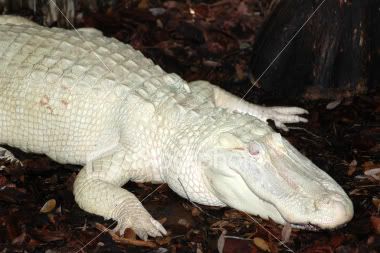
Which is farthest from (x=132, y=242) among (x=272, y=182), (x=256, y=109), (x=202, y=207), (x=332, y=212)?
(x=256, y=109)

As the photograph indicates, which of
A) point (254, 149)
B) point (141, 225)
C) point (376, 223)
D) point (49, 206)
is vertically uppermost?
point (254, 149)

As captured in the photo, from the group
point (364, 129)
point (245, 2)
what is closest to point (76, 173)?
point (364, 129)

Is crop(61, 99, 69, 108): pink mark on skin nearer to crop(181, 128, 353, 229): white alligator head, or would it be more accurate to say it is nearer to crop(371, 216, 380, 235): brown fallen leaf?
crop(181, 128, 353, 229): white alligator head

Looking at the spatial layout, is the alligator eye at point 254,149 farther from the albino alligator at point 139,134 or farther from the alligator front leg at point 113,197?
the alligator front leg at point 113,197

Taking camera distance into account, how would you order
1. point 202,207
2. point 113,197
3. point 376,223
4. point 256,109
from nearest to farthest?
point 376,223
point 113,197
point 202,207
point 256,109

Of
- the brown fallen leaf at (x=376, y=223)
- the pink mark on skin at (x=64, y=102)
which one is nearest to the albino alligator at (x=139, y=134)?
the pink mark on skin at (x=64, y=102)

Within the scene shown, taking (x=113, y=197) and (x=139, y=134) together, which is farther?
(x=139, y=134)

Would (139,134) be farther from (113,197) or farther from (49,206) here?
(49,206)
